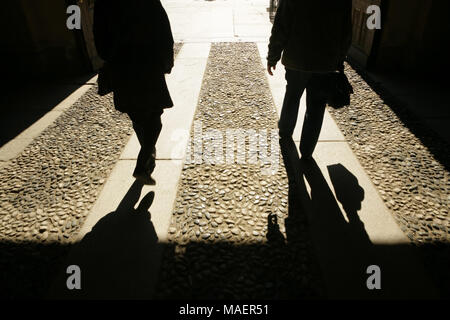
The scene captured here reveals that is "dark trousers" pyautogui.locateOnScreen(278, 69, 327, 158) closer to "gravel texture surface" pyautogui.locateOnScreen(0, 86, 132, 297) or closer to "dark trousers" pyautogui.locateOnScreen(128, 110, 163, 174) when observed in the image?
"dark trousers" pyautogui.locateOnScreen(128, 110, 163, 174)

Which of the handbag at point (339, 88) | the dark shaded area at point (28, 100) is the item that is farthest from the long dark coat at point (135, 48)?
the dark shaded area at point (28, 100)

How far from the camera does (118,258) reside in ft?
6.78

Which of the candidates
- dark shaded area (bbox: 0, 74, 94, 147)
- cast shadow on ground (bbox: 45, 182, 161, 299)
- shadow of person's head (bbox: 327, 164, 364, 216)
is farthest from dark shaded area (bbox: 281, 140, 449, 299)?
dark shaded area (bbox: 0, 74, 94, 147)

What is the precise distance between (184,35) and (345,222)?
7949 millimetres

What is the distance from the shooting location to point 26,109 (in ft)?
14.2

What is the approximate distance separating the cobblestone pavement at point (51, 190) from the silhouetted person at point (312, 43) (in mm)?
2216

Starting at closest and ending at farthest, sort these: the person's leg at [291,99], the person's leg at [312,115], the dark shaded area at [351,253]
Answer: the dark shaded area at [351,253] → the person's leg at [312,115] → the person's leg at [291,99]

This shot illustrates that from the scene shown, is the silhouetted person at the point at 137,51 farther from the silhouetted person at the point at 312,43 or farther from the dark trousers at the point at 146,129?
the silhouetted person at the point at 312,43

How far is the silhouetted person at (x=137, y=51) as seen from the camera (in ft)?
6.33

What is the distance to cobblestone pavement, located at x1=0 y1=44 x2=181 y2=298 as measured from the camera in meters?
2.05

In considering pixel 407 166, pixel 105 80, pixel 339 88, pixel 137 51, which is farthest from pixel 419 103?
pixel 105 80

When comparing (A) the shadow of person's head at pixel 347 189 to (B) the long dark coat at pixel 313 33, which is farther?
(A) the shadow of person's head at pixel 347 189

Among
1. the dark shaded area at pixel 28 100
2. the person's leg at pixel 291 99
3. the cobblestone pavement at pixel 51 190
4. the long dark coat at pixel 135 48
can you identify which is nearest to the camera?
the long dark coat at pixel 135 48
